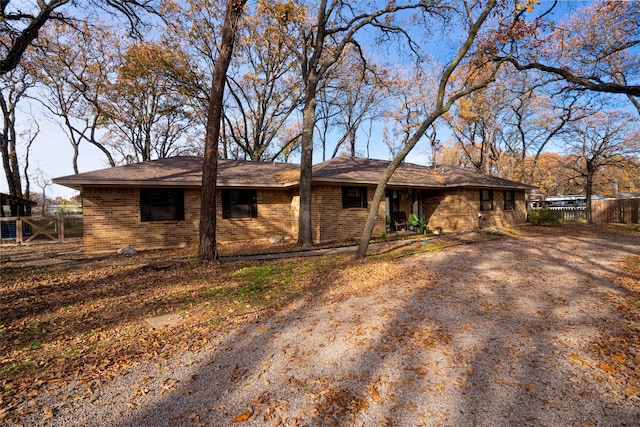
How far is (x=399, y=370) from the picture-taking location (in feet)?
9.42

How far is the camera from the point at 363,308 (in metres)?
4.51

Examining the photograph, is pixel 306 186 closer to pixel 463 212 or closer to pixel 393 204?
pixel 393 204

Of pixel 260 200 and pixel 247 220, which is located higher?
pixel 260 200

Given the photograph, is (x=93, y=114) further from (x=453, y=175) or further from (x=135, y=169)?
(x=453, y=175)

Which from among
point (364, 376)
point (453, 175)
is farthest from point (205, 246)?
point (453, 175)

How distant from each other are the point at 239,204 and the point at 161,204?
2.98 metres

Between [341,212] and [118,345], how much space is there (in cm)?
1013

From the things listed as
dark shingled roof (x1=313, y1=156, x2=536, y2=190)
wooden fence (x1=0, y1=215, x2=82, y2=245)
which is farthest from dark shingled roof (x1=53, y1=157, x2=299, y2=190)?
wooden fence (x1=0, y1=215, x2=82, y2=245)

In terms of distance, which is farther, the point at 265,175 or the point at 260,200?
the point at 265,175

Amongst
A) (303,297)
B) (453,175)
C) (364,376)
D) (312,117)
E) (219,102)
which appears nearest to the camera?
(364,376)

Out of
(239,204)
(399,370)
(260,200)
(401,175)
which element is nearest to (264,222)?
(260,200)

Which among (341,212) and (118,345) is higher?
(341,212)

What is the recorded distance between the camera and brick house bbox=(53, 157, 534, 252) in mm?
11016

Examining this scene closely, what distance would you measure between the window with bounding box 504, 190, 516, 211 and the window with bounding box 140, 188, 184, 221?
17.2m
